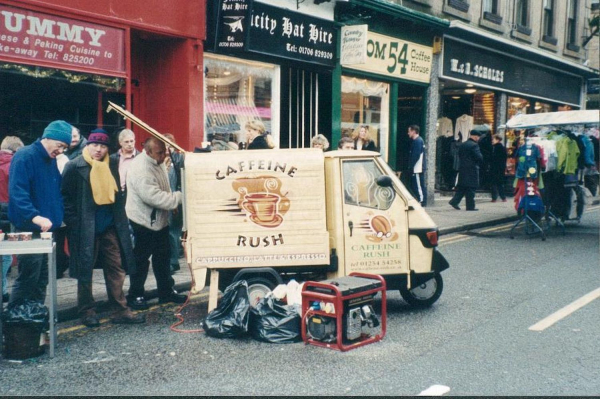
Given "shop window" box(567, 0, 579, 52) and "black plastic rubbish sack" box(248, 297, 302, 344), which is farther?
"shop window" box(567, 0, 579, 52)

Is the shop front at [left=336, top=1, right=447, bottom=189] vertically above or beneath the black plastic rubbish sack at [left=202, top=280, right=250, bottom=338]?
above

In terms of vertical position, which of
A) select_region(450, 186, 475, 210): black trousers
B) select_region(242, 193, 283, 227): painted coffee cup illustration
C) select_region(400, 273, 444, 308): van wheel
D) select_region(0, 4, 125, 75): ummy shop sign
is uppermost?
select_region(0, 4, 125, 75): ummy shop sign

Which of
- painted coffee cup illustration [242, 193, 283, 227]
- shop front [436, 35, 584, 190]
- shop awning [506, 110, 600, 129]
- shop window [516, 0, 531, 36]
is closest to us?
painted coffee cup illustration [242, 193, 283, 227]

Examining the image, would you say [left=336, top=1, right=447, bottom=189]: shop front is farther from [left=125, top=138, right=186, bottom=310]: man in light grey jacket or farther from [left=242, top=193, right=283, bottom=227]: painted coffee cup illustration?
[left=242, top=193, right=283, bottom=227]: painted coffee cup illustration

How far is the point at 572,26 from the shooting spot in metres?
27.5

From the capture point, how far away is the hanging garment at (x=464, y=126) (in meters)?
22.1

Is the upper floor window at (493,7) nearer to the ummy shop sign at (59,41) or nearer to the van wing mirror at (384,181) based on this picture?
the ummy shop sign at (59,41)

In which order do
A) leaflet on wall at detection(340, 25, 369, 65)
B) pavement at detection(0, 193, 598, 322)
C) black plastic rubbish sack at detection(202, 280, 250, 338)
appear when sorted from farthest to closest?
leaflet on wall at detection(340, 25, 369, 65), pavement at detection(0, 193, 598, 322), black plastic rubbish sack at detection(202, 280, 250, 338)

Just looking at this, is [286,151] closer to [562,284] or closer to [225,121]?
[562,284]

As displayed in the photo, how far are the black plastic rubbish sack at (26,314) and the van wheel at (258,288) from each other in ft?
6.49

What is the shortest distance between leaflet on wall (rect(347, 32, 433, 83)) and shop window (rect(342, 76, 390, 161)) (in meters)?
0.40

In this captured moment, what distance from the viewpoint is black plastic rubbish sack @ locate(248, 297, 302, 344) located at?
621cm

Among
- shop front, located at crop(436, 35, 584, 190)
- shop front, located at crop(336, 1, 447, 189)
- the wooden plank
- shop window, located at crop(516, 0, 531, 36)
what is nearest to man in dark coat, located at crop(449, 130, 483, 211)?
shop front, located at crop(336, 1, 447, 189)

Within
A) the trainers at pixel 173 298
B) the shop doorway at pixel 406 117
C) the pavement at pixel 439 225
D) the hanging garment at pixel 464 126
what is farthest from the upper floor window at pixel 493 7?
the trainers at pixel 173 298
